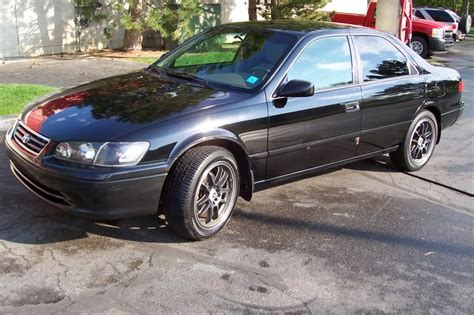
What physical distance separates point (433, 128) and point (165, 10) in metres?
8.60

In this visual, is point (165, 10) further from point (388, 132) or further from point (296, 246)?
point (296, 246)

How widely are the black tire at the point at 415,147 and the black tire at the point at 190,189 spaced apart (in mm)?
2703

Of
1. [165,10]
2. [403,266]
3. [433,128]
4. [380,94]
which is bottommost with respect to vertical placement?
[403,266]

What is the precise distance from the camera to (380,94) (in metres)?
5.57

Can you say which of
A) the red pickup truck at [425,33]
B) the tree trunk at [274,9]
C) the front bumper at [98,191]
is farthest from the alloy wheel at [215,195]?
the red pickup truck at [425,33]

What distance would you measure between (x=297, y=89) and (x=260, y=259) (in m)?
1.46

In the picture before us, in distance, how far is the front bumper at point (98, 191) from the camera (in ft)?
12.3

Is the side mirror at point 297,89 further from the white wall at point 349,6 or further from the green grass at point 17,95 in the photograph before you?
the white wall at point 349,6

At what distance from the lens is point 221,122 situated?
429cm

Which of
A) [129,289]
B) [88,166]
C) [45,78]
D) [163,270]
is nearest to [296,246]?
[163,270]

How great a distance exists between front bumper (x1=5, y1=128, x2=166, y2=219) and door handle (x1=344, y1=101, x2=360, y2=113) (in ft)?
6.97

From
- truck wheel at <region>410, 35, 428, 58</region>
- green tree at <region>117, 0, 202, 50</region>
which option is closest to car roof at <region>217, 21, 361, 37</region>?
green tree at <region>117, 0, 202, 50</region>

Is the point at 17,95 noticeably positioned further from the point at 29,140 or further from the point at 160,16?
the point at 160,16

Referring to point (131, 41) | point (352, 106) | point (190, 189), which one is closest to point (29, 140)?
point (190, 189)
